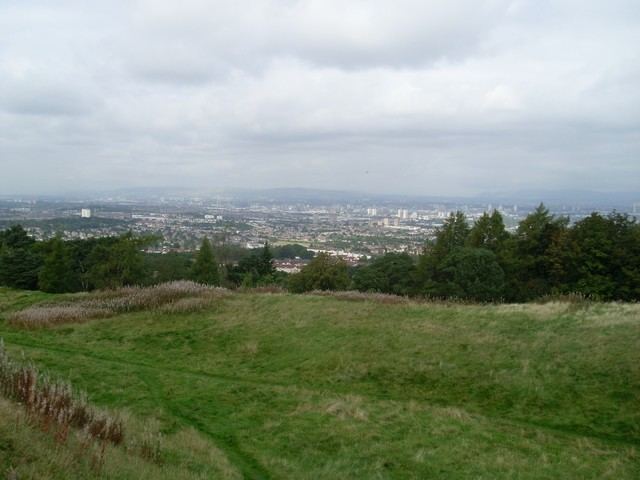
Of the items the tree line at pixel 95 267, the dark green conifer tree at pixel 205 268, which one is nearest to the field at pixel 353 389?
→ the tree line at pixel 95 267

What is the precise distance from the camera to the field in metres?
8.24

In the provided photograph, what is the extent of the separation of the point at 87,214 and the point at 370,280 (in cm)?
9122

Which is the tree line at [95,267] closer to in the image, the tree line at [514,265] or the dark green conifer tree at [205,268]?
the dark green conifer tree at [205,268]

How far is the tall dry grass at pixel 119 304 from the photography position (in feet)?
59.5

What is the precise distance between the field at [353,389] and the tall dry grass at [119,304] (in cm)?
53

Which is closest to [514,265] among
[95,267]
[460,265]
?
[460,265]

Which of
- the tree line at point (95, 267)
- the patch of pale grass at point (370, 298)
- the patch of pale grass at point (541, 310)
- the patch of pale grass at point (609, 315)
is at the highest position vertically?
the patch of pale grass at point (609, 315)

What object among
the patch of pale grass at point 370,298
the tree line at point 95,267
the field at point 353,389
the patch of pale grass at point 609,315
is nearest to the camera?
the field at point 353,389

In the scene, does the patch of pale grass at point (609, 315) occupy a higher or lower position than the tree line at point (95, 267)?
higher

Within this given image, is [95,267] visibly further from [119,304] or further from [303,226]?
[303,226]

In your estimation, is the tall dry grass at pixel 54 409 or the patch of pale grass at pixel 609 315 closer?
the tall dry grass at pixel 54 409

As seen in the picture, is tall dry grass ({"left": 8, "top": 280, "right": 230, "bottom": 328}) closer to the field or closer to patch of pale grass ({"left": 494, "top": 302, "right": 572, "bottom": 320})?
the field

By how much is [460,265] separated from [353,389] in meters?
21.7

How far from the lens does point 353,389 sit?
1263 centimetres
